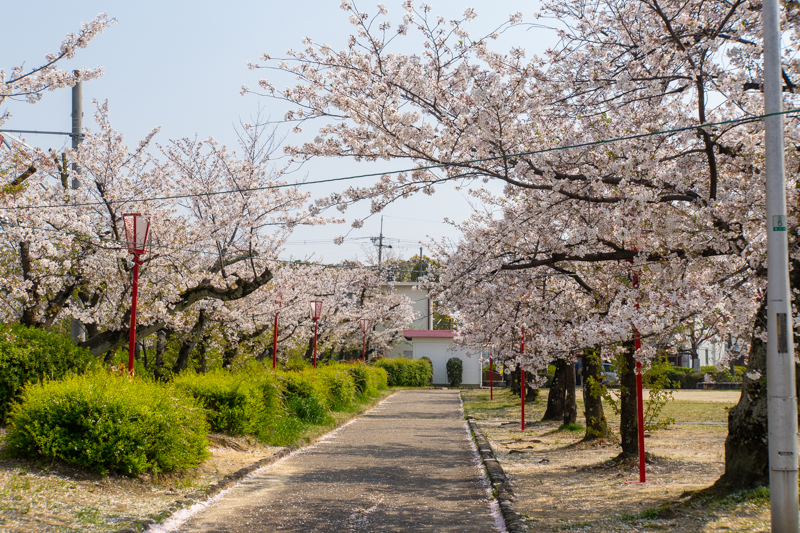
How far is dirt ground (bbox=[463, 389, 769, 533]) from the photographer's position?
21.5 ft

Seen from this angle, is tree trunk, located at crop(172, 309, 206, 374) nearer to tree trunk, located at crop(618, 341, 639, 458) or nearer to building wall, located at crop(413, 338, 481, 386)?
tree trunk, located at crop(618, 341, 639, 458)

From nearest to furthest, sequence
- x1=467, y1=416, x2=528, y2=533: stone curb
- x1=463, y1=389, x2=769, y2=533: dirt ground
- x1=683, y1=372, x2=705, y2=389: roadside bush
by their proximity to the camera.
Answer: x1=463, y1=389, x2=769, y2=533: dirt ground, x1=467, y1=416, x2=528, y2=533: stone curb, x1=683, y1=372, x2=705, y2=389: roadside bush

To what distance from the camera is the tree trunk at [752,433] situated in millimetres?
6891

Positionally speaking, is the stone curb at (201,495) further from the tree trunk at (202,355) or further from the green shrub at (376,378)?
the green shrub at (376,378)

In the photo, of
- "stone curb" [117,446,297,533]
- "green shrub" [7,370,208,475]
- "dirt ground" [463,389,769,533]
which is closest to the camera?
"stone curb" [117,446,297,533]

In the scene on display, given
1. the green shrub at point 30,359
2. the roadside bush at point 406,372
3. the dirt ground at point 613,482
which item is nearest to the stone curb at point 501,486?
the dirt ground at point 613,482

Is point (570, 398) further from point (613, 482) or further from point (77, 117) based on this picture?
point (77, 117)

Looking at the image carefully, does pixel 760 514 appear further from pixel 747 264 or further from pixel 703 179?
pixel 703 179

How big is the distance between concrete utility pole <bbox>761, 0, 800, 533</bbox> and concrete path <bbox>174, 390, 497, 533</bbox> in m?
2.75

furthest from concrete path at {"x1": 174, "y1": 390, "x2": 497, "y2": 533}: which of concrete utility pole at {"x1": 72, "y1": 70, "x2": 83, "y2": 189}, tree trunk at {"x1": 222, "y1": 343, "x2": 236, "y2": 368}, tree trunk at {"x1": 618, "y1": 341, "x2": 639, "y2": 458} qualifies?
tree trunk at {"x1": 222, "y1": 343, "x2": 236, "y2": 368}

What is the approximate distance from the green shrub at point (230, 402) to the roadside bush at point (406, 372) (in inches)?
1157

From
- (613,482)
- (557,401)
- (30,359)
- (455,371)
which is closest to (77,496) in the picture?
(30,359)

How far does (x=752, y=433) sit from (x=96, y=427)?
7.13 meters

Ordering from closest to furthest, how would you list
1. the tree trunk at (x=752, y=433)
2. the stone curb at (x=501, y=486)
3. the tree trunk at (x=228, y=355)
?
the stone curb at (x=501, y=486), the tree trunk at (x=752, y=433), the tree trunk at (x=228, y=355)
